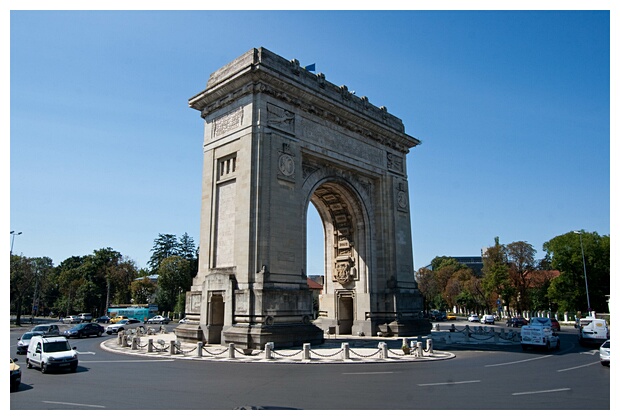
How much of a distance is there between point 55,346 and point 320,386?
11.8 m

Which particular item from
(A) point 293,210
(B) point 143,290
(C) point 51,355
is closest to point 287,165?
(A) point 293,210

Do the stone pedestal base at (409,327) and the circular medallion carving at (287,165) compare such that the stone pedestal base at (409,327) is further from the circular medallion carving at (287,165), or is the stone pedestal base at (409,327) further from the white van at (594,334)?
the circular medallion carving at (287,165)

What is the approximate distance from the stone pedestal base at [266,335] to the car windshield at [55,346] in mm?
8426

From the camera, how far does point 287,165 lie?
28578mm

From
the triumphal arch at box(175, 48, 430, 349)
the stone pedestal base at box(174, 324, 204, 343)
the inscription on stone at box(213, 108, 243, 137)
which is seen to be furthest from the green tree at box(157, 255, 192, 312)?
the inscription on stone at box(213, 108, 243, 137)

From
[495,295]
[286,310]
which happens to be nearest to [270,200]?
[286,310]

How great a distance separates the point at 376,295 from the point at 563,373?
18312mm

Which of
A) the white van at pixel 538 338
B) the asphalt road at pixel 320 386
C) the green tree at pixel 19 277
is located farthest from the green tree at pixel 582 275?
the green tree at pixel 19 277

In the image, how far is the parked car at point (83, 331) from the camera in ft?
130

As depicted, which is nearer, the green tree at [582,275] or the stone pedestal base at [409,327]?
the stone pedestal base at [409,327]

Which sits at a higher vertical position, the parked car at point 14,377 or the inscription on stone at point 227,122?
the inscription on stone at point 227,122

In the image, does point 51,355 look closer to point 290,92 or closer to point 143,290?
point 290,92

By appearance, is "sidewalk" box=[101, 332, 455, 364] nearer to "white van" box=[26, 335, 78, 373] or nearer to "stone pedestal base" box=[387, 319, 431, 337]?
"white van" box=[26, 335, 78, 373]

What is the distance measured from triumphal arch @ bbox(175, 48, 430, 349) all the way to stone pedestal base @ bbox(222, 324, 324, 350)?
0.06m
